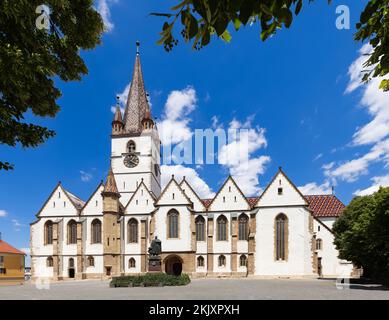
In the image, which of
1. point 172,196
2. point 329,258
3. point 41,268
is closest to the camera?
point 329,258

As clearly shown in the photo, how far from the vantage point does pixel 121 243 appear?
162 feet

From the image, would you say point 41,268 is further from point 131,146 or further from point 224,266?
point 224,266

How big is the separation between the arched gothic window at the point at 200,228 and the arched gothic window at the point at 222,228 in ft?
6.91

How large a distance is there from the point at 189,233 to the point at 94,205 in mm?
14582

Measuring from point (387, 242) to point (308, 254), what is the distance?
66.2 feet

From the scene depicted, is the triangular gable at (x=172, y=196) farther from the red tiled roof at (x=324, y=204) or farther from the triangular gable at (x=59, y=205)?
the triangular gable at (x=59, y=205)

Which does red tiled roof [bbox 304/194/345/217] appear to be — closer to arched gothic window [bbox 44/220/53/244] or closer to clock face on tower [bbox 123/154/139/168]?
clock face on tower [bbox 123/154/139/168]

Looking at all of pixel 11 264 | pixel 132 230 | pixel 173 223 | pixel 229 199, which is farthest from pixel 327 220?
pixel 11 264

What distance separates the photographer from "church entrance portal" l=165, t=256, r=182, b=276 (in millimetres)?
47250

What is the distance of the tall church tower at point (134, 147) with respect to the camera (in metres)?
60.2

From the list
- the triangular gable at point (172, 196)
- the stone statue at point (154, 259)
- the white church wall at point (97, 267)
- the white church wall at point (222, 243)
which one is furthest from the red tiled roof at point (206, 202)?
the stone statue at point (154, 259)

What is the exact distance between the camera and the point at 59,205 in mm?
51375
